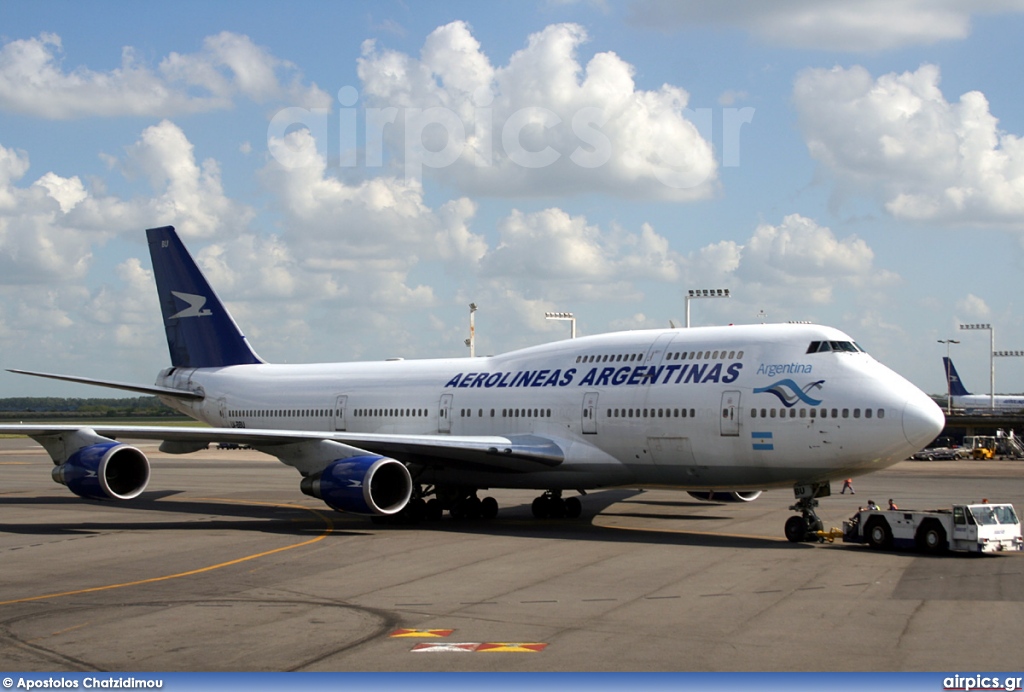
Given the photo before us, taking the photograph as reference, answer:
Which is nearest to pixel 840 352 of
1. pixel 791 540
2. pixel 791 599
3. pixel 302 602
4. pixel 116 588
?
pixel 791 540

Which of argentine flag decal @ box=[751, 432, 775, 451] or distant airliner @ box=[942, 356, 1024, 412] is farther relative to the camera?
distant airliner @ box=[942, 356, 1024, 412]

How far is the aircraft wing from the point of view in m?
27.1

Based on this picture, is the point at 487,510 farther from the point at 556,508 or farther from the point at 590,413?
the point at 590,413

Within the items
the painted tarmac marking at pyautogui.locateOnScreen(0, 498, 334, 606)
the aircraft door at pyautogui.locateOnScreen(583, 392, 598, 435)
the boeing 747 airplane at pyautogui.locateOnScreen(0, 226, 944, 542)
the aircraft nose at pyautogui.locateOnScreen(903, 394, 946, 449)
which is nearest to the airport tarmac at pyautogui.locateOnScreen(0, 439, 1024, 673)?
the painted tarmac marking at pyautogui.locateOnScreen(0, 498, 334, 606)

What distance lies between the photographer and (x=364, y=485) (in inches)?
1018

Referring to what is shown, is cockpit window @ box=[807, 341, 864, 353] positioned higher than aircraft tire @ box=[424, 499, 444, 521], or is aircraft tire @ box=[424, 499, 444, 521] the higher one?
cockpit window @ box=[807, 341, 864, 353]

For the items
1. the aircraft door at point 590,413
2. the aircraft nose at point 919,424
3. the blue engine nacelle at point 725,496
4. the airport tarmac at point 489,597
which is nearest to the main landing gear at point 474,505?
the airport tarmac at point 489,597

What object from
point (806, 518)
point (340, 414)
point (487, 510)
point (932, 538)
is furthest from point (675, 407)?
point (340, 414)

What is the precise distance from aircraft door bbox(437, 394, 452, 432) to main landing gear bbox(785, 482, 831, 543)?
11.1 meters

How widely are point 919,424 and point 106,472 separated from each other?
808 inches

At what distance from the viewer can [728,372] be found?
25188mm

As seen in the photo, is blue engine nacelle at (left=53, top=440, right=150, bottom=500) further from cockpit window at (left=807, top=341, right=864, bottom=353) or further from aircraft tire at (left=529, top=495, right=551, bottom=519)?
cockpit window at (left=807, top=341, right=864, bottom=353)

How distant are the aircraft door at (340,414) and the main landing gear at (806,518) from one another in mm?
15935

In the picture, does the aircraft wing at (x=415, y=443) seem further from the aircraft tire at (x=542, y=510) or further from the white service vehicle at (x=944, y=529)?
the white service vehicle at (x=944, y=529)
